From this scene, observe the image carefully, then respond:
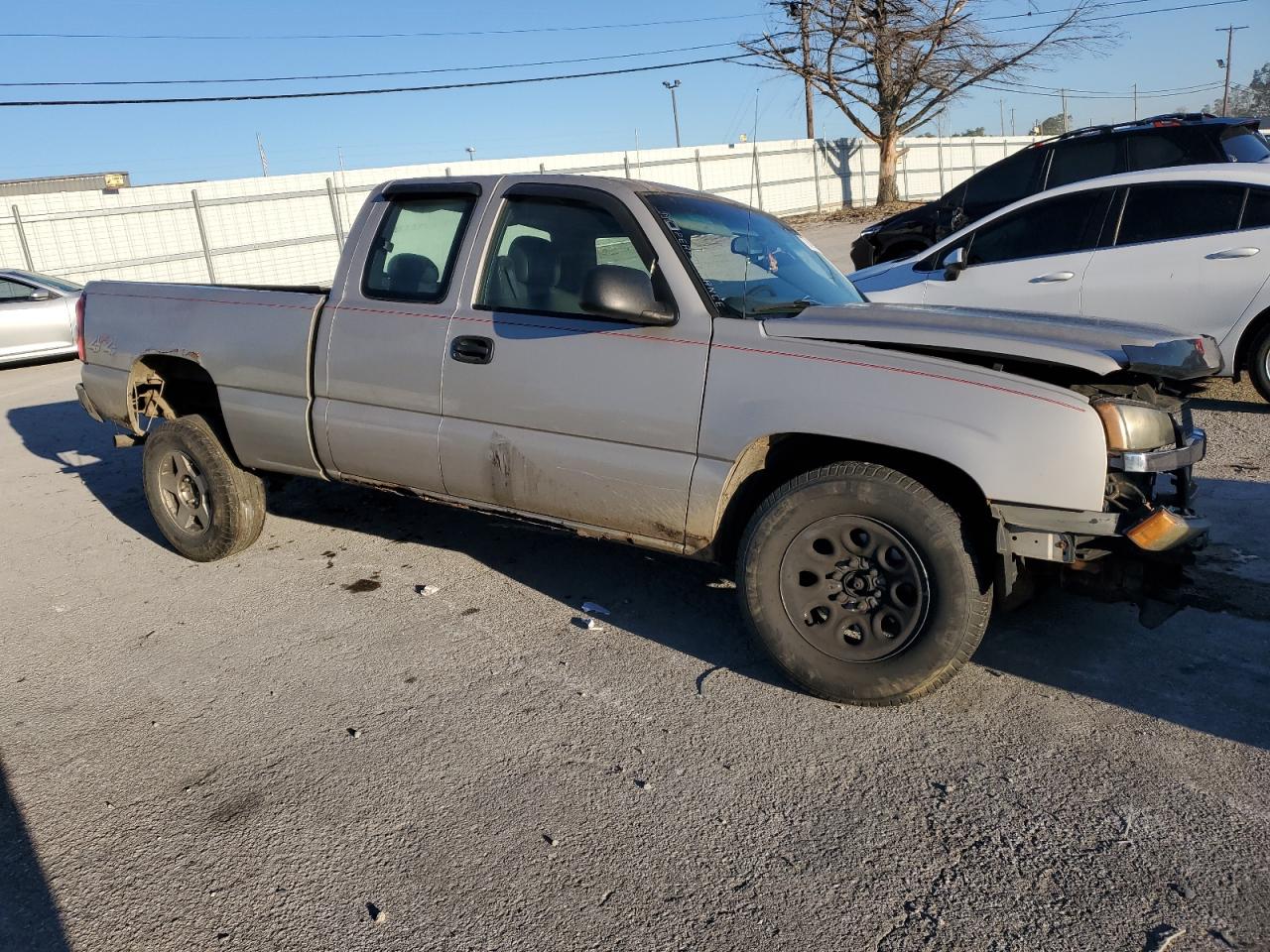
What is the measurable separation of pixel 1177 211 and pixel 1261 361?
1.24 metres

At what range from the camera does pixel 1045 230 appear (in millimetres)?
7766

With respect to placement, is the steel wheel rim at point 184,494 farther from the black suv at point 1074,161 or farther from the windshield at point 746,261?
the black suv at point 1074,161

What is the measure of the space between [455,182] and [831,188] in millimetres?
32163

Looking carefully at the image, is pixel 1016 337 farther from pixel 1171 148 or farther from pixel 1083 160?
pixel 1083 160

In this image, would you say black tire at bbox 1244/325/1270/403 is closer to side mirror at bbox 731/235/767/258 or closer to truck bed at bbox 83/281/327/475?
side mirror at bbox 731/235/767/258

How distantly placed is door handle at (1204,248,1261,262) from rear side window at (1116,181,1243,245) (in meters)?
0.17

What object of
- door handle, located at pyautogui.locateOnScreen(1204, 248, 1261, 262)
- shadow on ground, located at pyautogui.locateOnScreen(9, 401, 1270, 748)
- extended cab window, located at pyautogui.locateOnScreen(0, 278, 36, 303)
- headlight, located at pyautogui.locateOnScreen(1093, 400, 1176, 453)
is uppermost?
extended cab window, located at pyautogui.locateOnScreen(0, 278, 36, 303)

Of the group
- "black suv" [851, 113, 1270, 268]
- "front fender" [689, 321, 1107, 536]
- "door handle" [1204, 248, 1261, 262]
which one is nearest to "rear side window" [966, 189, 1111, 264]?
"door handle" [1204, 248, 1261, 262]

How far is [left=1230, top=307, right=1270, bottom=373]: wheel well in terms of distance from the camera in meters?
6.95

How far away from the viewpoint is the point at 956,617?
11.2ft

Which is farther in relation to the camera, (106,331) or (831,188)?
(831,188)

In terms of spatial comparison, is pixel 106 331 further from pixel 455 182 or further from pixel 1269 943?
pixel 1269 943

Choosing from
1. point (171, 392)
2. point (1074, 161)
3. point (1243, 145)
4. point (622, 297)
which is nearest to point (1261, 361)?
point (1243, 145)

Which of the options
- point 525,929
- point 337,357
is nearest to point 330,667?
point 337,357
